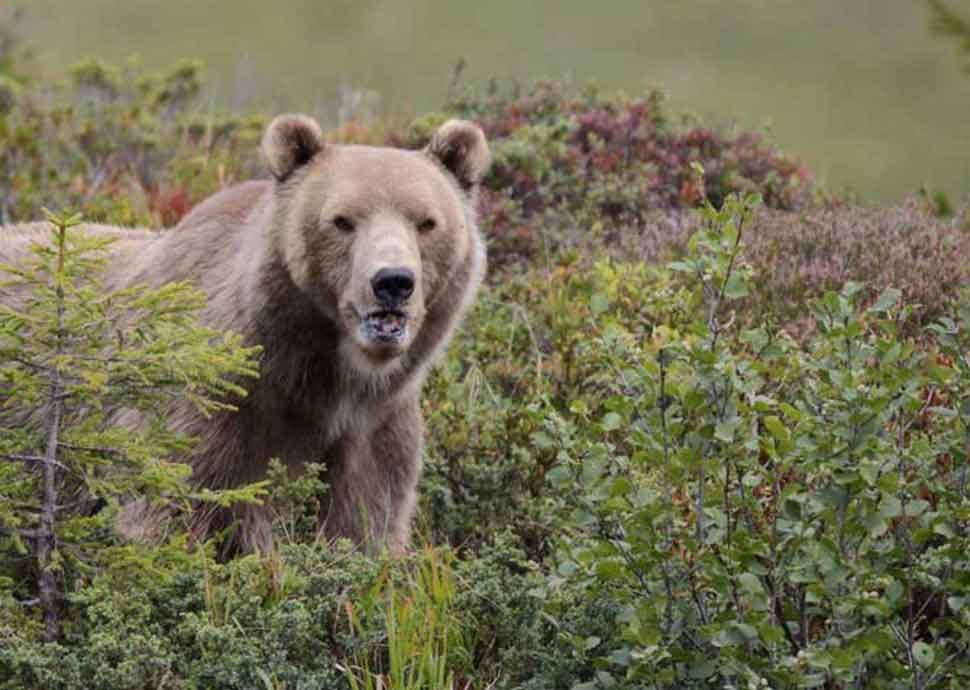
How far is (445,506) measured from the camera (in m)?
6.85

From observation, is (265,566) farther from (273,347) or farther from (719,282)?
(719,282)

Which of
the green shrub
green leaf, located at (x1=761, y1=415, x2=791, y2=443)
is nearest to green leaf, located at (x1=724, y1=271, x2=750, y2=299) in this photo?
the green shrub

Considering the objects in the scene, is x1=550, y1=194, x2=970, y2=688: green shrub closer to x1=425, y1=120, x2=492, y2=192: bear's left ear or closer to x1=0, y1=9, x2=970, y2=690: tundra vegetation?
x1=0, y1=9, x2=970, y2=690: tundra vegetation

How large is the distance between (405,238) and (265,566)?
122 centimetres

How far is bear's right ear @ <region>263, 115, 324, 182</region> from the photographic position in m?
6.23

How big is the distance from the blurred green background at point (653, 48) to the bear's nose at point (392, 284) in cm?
2468

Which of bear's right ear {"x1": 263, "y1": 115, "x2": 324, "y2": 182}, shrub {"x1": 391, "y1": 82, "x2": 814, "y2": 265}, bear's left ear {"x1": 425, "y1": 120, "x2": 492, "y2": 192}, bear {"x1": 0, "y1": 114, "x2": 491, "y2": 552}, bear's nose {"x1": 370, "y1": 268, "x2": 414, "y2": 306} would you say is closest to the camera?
bear's nose {"x1": 370, "y1": 268, "x2": 414, "y2": 306}

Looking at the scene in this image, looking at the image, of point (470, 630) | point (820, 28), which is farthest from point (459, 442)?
point (820, 28)

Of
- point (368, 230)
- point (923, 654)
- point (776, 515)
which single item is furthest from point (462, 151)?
point (923, 654)

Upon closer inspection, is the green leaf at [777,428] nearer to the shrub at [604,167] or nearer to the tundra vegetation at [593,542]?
the tundra vegetation at [593,542]

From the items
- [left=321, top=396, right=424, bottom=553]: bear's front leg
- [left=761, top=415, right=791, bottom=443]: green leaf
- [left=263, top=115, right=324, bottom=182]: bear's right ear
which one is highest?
[left=761, top=415, right=791, bottom=443]: green leaf

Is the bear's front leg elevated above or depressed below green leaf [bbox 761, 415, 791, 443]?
below

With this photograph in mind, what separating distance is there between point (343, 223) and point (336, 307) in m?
0.29

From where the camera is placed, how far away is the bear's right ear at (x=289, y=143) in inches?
245
